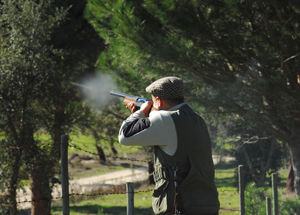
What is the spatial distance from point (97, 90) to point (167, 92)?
917 centimetres

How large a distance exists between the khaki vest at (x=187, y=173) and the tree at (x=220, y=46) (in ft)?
12.3

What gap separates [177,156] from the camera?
7.57ft

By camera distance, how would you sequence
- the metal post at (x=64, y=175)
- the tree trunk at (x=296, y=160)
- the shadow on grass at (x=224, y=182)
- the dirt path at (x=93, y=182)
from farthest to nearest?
the shadow on grass at (x=224, y=182), the dirt path at (x=93, y=182), the tree trunk at (x=296, y=160), the metal post at (x=64, y=175)

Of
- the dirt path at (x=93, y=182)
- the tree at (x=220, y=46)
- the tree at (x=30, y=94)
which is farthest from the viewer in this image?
the dirt path at (x=93, y=182)

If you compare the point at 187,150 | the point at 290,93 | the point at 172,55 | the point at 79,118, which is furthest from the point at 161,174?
the point at 79,118

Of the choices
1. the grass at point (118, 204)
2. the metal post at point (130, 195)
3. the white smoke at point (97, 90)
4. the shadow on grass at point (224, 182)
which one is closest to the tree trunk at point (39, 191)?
the white smoke at point (97, 90)

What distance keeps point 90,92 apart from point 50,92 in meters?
3.22

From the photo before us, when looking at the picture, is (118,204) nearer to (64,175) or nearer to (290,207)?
(290,207)

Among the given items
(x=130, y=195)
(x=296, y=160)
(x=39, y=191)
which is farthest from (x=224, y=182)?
(x=130, y=195)

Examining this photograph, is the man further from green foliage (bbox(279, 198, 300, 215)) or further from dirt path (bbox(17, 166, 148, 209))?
dirt path (bbox(17, 166, 148, 209))

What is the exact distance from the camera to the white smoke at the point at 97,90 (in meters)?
10.0

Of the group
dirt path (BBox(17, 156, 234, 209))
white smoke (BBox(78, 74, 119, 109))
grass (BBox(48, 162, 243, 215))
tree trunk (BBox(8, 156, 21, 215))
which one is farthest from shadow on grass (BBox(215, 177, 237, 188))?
tree trunk (BBox(8, 156, 21, 215))

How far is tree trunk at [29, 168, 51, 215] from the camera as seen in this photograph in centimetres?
817

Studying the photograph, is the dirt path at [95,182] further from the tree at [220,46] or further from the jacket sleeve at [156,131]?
the jacket sleeve at [156,131]
